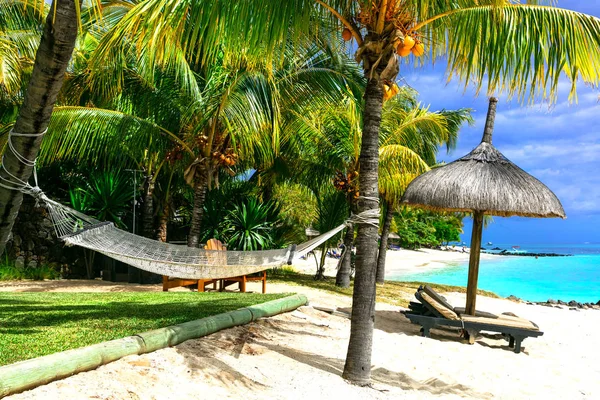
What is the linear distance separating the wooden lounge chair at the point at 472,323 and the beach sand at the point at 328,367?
6.6 inches

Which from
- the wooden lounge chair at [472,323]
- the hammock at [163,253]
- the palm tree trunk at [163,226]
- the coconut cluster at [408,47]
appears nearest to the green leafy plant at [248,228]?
the palm tree trunk at [163,226]

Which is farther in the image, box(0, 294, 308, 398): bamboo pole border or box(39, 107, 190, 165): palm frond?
box(39, 107, 190, 165): palm frond

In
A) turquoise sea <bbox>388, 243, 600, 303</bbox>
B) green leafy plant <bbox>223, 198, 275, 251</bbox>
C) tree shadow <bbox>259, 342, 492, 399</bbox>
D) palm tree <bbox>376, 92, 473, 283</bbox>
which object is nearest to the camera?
tree shadow <bbox>259, 342, 492, 399</bbox>

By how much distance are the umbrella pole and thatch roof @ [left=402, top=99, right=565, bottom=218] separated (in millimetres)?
332

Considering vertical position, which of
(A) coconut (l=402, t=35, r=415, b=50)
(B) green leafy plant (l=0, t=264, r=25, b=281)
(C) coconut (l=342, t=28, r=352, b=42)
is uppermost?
(C) coconut (l=342, t=28, r=352, b=42)

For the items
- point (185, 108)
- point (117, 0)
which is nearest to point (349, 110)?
point (185, 108)

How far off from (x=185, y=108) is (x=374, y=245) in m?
4.75

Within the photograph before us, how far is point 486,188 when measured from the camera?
5977mm

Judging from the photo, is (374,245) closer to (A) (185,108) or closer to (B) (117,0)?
(B) (117,0)

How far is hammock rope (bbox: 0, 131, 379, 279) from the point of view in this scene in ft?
11.9

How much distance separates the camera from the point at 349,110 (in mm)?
8648

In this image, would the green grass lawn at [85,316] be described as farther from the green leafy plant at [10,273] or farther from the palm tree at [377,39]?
the green leafy plant at [10,273]

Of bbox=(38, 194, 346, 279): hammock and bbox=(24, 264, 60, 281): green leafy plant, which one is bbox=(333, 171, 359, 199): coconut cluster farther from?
bbox=(24, 264, 60, 281): green leafy plant

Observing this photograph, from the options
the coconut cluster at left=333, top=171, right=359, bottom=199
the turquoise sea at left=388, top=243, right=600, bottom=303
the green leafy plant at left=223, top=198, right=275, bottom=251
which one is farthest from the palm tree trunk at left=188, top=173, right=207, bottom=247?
the turquoise sea at left=388, top=243, right=600, bottom=303
